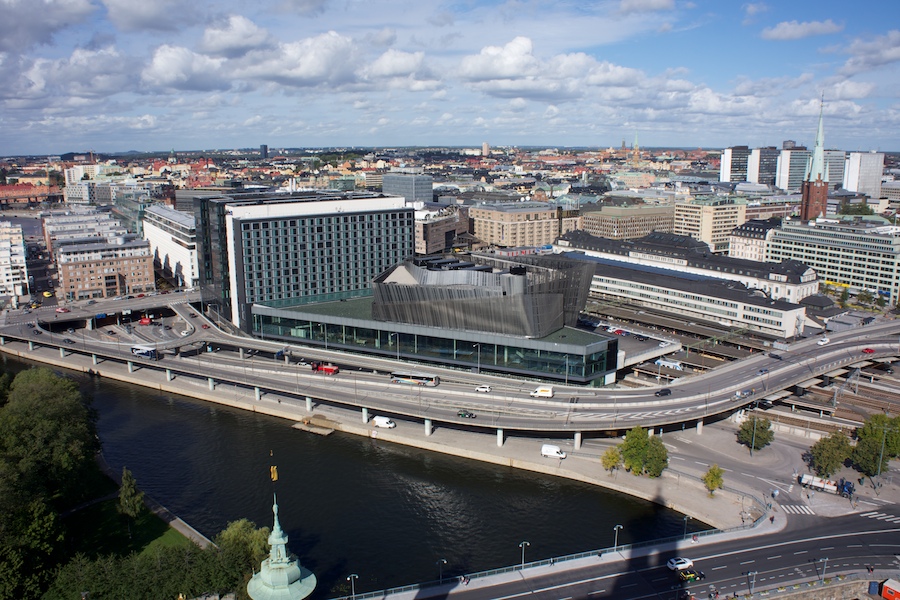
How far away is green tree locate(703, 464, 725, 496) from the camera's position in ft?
182

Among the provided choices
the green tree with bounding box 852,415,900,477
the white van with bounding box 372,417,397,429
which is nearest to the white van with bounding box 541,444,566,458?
the white van with bounding box 372,417,397,429

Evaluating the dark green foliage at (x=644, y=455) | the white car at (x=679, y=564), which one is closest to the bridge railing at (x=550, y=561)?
the white car at (x=679, y=564)

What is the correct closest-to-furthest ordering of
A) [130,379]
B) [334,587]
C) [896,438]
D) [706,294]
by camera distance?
[334,587] → [896,438] → [130,379] → [706,294]

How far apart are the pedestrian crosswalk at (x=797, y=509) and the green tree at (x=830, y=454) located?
17.5 ft

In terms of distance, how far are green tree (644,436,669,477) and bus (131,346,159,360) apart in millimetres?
59230

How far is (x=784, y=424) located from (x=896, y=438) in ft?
37.8

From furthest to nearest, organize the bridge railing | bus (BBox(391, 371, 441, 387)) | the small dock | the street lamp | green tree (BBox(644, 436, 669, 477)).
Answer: bus (BBox(391, 371, 441, 387))
the small dock
green tree (BBox(644, 436, 669, 477))
the street lamp
the bridge railing

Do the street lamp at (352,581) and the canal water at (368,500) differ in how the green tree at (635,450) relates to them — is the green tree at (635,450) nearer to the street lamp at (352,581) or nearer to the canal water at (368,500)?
the canal water at (368,500)

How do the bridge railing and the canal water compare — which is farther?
the canal water

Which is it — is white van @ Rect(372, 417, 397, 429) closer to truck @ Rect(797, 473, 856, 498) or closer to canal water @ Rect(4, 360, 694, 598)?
canal water @ Rect(4, 360, 694, 598)

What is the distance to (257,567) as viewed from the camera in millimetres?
43875

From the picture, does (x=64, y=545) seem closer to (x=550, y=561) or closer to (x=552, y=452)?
(x=550, y=561)

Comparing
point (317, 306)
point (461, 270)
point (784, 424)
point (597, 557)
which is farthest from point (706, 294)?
point (597, 557)

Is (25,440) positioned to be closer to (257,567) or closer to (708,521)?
(257,567)
